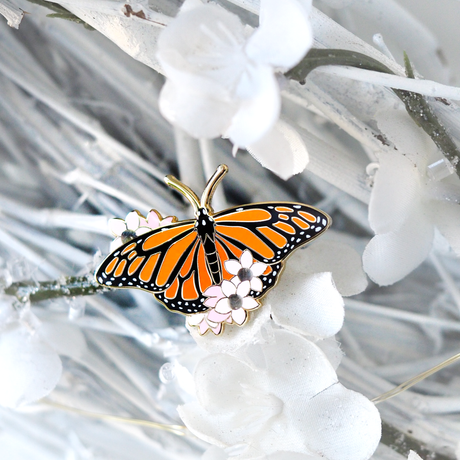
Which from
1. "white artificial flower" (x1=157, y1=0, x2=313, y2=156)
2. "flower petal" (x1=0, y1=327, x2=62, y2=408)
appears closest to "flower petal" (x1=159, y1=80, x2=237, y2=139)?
"white artificial flower" (x1=157, y1=0, x2=313, y2=156)

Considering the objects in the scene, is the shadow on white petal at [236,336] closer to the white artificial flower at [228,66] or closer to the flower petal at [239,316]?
the flower petal at [239,316]

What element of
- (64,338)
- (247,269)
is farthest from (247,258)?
(64,338)

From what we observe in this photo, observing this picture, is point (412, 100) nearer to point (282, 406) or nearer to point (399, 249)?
point (399, 249)

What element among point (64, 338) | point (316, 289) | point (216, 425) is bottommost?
point (64, 338)

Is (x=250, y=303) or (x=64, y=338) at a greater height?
(x=250, y=303)

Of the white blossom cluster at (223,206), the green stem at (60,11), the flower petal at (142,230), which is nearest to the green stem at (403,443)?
the white blossom cluster at (223,206)

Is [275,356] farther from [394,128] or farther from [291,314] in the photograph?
[394,128]

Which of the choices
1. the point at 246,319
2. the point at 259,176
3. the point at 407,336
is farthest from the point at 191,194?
the point at 407,336
